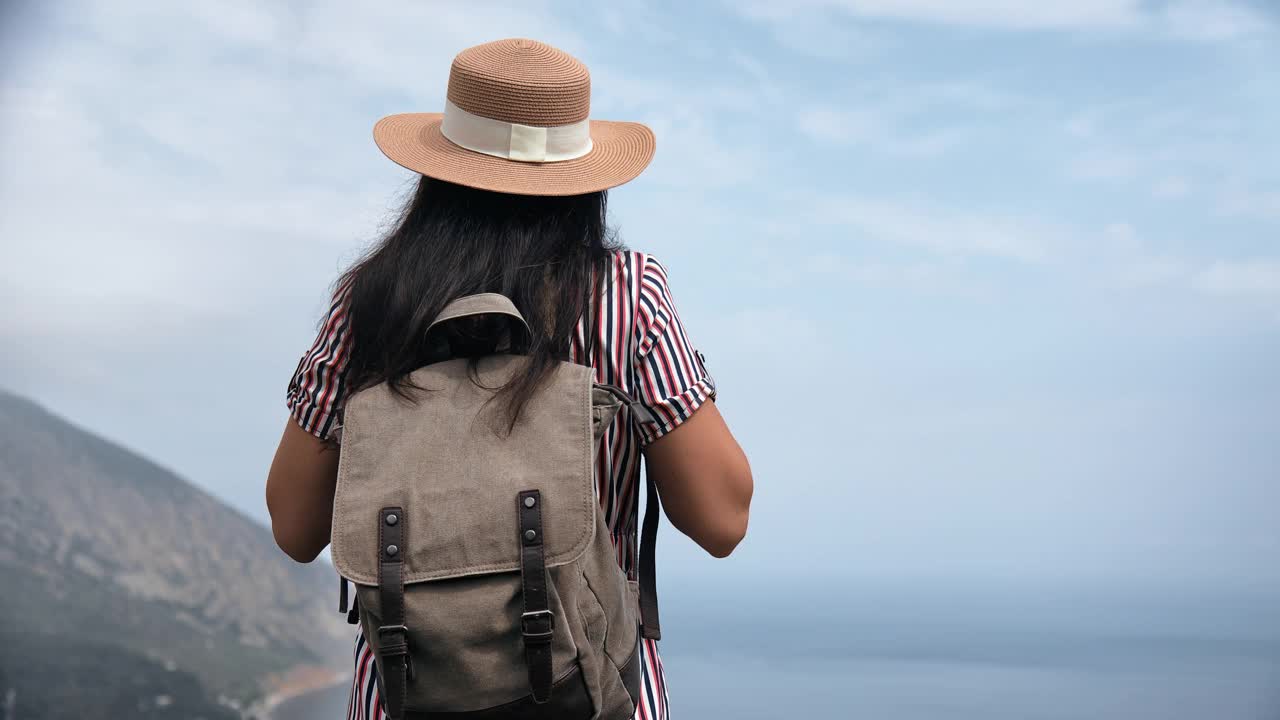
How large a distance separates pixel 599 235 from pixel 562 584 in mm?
354

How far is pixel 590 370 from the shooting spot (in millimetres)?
906

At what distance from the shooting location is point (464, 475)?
2.80ft

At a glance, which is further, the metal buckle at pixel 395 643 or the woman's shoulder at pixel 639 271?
the woman's shoulder at pixel 639 271

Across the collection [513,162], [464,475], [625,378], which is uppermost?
[513,162]

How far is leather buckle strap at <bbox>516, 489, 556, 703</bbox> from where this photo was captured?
84 cm

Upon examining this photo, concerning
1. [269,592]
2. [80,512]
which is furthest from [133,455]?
[269,592]

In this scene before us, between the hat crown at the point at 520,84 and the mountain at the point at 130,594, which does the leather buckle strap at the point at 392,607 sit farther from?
the mountain at the point at 130,594

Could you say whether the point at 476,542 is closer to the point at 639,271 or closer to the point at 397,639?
the point at 397,639

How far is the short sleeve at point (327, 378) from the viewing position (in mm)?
1027

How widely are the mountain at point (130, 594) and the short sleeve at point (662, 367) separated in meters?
4.26

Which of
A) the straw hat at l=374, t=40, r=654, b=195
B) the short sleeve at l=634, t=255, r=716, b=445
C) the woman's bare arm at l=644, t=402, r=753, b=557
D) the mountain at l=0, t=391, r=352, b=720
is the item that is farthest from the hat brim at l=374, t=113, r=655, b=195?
the mountain at l=0, t=391, r=352, b=720

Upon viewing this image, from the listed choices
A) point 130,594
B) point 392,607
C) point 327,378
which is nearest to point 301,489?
point 327,378

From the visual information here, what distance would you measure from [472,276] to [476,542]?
251 millimetres

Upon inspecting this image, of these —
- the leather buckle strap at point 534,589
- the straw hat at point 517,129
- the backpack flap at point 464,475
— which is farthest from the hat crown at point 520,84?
the leather buckle strap at point 534,589
